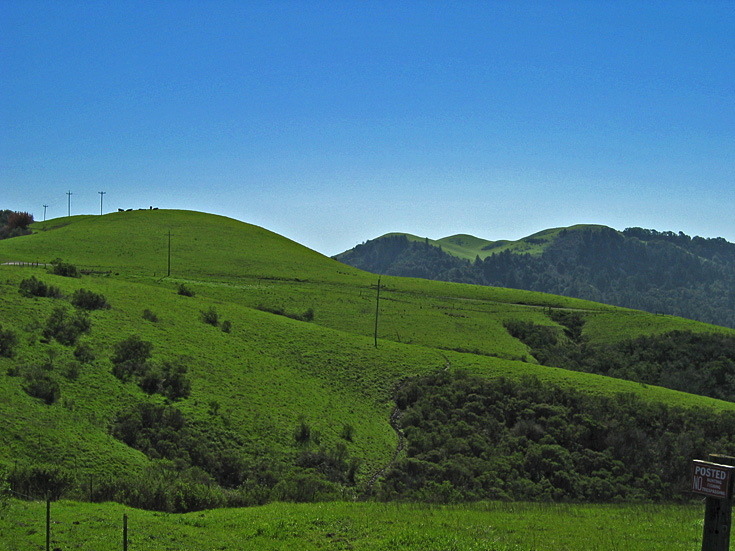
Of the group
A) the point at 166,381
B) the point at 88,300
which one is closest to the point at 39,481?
the point at 166,381

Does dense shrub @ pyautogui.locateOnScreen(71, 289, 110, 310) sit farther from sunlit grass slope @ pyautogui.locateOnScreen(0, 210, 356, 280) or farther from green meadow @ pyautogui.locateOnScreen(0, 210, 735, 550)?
sunlit grass slope @ pyautogui.locateOnScreen(0, 210, 356, 280)

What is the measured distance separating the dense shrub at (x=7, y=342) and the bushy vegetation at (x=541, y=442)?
73.4 feet

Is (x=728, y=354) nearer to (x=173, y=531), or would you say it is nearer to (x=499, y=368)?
(x=499, y=368)

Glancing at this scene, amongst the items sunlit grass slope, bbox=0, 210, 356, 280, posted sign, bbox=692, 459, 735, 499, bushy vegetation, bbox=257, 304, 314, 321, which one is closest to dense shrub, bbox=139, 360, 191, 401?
posted sign, bbox=692, 459, 735, 499

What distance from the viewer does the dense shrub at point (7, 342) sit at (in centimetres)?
3230

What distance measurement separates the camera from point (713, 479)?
870cm

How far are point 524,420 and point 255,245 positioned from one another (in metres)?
96.7

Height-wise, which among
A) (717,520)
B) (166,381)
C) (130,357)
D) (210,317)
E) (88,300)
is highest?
(88,300)

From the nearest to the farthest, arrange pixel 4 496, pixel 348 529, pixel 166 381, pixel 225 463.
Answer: pixel 4 496
pixel 348 529
pixel 225 463
pixel 166 381

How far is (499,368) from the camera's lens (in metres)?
58.3

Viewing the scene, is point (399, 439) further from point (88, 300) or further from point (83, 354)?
point (88, 300)

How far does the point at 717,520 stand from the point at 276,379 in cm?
3986

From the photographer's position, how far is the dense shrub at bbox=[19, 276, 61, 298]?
151 ft

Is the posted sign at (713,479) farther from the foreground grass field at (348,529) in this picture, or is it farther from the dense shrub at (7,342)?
the dense shrub at (7,342)
